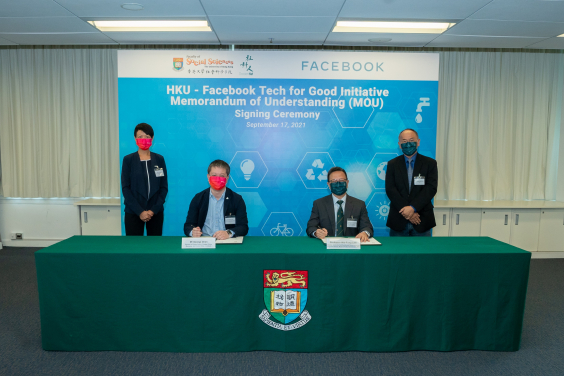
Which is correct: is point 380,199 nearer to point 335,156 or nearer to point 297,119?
point 335,156

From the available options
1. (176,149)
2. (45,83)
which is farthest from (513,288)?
(45,83)

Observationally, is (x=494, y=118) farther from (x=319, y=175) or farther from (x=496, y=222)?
(x=319, y=175)

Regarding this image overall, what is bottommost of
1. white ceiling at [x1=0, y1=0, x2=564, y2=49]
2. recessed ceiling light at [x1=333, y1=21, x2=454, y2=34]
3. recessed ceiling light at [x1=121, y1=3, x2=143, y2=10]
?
recessed ceiling light at [x1=121, y1=3, x2=143, y2=10]

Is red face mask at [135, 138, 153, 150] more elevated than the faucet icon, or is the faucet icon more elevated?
the faucet icon

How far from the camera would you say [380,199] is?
3645 millimetres

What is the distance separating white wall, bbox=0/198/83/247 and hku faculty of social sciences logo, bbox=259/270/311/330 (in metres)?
3.76

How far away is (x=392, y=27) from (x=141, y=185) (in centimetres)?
276

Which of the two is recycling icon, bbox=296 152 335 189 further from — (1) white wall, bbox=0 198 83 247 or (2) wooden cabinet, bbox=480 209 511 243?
(1) white wall, bbox=0 198 83 247

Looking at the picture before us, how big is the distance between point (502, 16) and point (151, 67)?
322 cm

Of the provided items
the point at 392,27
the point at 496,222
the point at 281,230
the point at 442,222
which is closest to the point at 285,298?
the point at 281,230

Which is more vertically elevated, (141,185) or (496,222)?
(141,185)

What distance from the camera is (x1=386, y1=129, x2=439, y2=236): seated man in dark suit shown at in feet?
10.0

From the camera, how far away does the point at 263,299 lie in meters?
2.13

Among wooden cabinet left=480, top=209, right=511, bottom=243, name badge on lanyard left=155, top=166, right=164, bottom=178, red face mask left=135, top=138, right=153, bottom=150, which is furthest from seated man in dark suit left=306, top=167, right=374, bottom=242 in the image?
wooden cabinet left=480, top=209, right=511, bottom=243
